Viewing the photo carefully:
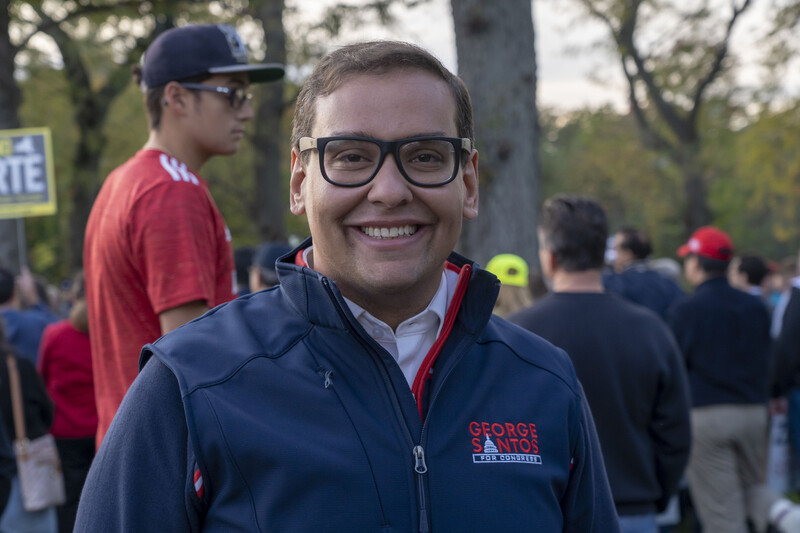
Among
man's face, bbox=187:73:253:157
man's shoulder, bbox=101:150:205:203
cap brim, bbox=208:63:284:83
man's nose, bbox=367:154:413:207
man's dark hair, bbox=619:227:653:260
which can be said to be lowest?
man's dark hair, bbox=619:227:653:260

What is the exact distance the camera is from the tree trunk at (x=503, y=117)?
6293 millimetres

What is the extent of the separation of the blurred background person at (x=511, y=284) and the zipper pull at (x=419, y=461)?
12.5ft

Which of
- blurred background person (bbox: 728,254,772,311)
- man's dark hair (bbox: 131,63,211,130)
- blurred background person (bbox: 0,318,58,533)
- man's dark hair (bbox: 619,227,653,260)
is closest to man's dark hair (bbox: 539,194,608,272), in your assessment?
man's dark hair (bbox: 131,63,211,130)

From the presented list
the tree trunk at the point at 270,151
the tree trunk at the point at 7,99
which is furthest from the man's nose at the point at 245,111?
the tree trunk at the point at 270,151

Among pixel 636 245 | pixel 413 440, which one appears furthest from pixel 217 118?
pixel 636 245

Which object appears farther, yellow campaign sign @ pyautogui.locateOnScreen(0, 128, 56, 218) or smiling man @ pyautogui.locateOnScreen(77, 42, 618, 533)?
yellow campaign sign @ pyautogui.locateOnScreen(0, 128, 56, 218)

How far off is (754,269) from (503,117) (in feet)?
11.9

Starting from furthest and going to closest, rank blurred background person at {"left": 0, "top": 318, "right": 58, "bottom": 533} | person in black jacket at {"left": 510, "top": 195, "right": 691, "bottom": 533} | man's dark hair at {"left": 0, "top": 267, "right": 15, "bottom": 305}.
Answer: man's dark hair at {"left": 0, "top": 267, "right": 15, "bottom": 305} < blurred background person at {"left": 0, "top": 318, "right": 58, "bottom": 533} < person in black jacket at {"left": 510, "top": 195, "right": 691, "bottom": 533}

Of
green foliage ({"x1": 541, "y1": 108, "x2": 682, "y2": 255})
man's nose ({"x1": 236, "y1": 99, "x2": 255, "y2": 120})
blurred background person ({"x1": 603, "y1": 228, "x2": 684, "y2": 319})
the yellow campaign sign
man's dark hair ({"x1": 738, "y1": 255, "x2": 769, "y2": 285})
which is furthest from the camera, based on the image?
green foliage ({"x1": 541, "y1": 108, "x2": 682, "y2": 255})

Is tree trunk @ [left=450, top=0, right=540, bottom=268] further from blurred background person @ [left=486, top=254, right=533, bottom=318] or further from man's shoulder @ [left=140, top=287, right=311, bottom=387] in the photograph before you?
man's shoulder @ [left=140, top=287, right=311, bottom=387]

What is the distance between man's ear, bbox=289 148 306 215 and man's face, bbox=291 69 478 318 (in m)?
0.07

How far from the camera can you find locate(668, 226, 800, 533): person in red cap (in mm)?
6621

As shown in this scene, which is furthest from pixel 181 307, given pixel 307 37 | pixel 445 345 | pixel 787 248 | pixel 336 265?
pixel 787 248

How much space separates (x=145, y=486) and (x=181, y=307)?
1.06 metres
